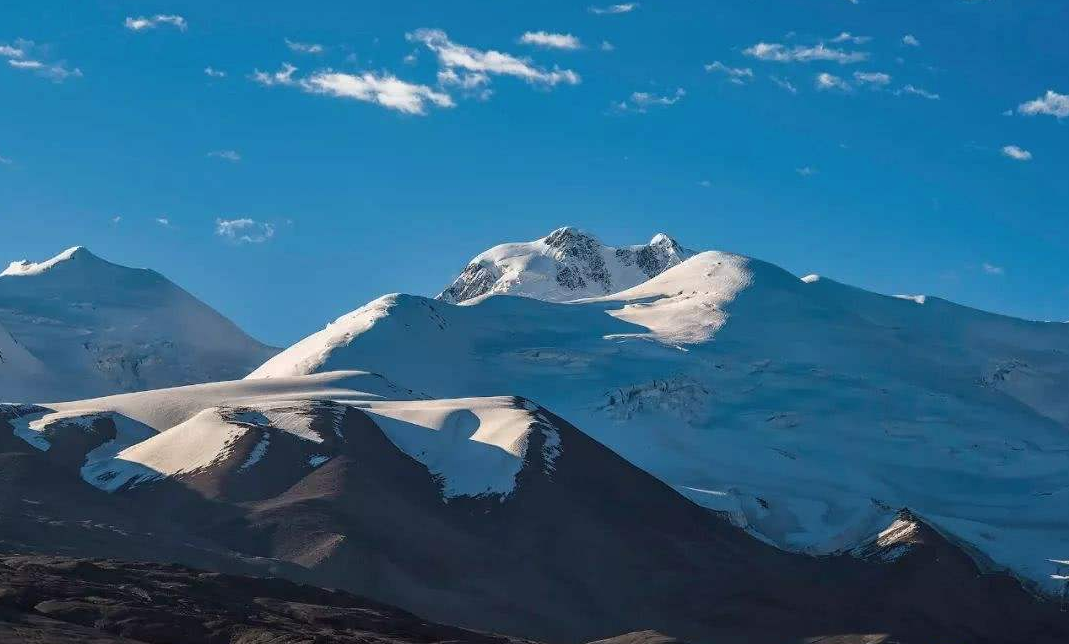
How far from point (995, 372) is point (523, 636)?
412 feet

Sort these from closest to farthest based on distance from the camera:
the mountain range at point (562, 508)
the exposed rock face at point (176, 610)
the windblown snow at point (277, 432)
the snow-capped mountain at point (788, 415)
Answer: the exposed rock face at point (176, 610) → the mountain range at point (562, 508) → the windblown snow at point (277, 432) → the snow-capped mountain at point (788, 415)

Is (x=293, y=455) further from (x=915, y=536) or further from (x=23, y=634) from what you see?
(x=23, y=634)

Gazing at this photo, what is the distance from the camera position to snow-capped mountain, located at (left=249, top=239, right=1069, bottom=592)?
137 m

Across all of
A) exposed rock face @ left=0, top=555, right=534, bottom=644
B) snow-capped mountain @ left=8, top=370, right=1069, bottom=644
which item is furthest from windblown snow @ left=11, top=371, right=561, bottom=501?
exposed rock face @ left=0, top=555, right=534, bottom=644

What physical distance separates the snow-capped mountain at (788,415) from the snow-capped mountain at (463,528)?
1565cm

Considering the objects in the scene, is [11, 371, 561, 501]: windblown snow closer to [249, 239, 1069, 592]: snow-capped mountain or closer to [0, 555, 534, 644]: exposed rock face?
[249, 239, 1069, 592]: snow-capped mountain

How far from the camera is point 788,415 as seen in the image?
573 feet

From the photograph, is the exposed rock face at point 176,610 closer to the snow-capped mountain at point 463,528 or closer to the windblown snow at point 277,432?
the snow-capped mountain at point 463,528

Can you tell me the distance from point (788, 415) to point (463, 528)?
76716 millimetres

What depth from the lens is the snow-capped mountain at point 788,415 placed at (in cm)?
13675

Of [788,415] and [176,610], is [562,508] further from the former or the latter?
[788,415]

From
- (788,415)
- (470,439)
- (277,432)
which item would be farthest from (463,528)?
(788,415)

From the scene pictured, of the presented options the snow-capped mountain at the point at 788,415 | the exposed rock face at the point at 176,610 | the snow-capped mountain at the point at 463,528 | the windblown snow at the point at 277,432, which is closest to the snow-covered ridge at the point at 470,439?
the windblown snow at the point at 277,432

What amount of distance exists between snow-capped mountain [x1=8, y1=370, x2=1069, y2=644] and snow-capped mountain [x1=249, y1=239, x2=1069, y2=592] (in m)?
15.6
